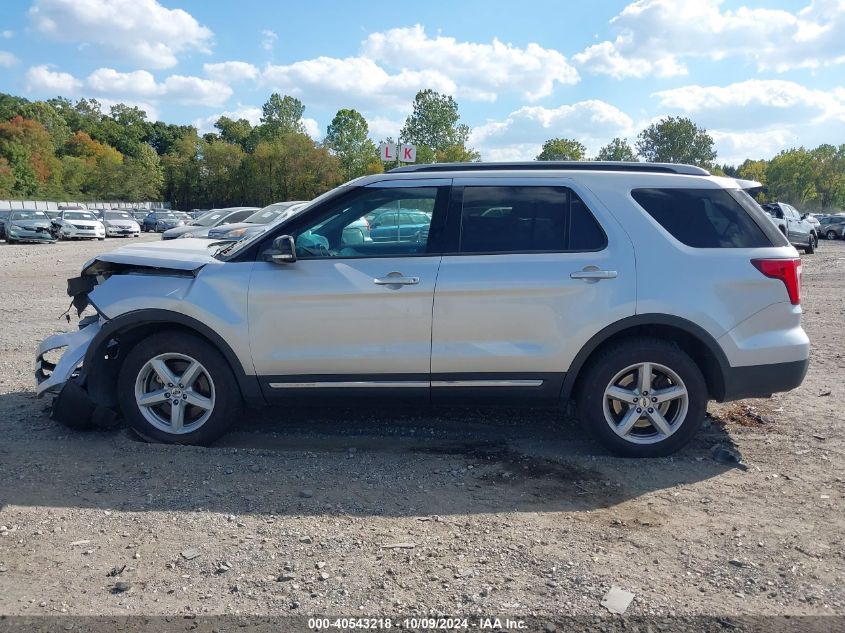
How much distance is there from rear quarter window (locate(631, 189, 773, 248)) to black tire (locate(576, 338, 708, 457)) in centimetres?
76

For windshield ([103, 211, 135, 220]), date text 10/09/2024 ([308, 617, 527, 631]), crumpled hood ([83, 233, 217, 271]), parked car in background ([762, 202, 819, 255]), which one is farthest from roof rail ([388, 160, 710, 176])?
windshield ([103, 211, 135, 220])

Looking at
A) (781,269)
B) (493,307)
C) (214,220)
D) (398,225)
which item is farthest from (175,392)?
(214,220)

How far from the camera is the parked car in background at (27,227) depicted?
104 ft

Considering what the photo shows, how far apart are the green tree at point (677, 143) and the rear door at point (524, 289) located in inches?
3807

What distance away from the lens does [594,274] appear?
470 centimetres

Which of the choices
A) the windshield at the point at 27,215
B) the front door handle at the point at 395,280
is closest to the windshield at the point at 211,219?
the windshield at the point at 27,215

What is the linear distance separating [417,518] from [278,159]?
261ft

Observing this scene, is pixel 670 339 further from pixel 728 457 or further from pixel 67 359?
pixel 67 359

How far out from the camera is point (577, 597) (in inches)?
125

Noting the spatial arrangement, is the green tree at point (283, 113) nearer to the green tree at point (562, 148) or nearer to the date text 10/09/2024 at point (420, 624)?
the green tree at point (562, 148)

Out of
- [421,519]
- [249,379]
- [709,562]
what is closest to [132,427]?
[249,379]

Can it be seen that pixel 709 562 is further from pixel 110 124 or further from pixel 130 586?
pixel 110 124

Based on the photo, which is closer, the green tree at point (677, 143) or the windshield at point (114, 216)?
the windshield at point (114, 216)

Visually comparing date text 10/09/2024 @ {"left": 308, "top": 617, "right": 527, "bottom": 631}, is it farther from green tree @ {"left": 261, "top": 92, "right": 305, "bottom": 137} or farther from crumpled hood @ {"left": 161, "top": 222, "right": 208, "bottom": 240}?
green tree @ {"left": 261, "top": 92, "right": 305, "bottom": 137}
